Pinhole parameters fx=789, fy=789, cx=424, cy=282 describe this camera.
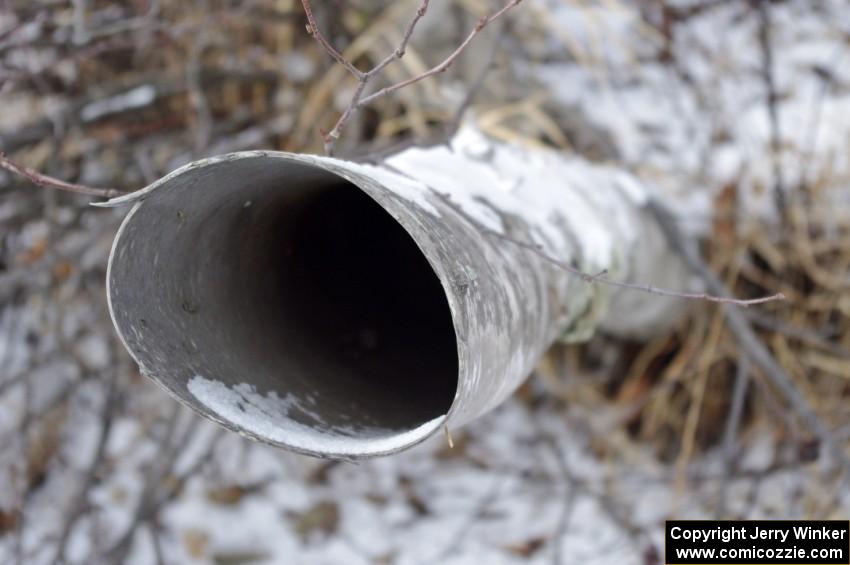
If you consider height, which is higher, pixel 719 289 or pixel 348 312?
pixel 719 289

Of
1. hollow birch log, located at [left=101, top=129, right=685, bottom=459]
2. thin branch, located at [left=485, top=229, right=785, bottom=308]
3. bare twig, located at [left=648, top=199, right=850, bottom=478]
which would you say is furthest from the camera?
bare twig, located at [left=648, top=199, right=850, bottom=478]

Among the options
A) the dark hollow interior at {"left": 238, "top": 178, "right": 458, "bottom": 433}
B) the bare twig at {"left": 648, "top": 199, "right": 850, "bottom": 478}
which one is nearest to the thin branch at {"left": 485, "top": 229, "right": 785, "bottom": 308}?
the dark hollow interior at {"left": 238, "top": 178, "right": 458, "bottom": 433}

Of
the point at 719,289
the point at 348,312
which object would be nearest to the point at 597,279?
the point at 348,312

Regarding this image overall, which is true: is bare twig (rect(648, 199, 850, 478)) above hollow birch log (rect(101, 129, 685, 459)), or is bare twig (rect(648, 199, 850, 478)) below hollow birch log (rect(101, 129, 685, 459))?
above

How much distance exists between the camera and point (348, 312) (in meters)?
1.23

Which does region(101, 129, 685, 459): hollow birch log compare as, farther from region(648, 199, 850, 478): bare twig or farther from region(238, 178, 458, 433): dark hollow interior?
region(648, 199, 850, 478): bare twig

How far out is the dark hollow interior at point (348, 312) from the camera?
36.8 inches

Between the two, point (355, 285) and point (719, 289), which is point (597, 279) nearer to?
point (355, 285)

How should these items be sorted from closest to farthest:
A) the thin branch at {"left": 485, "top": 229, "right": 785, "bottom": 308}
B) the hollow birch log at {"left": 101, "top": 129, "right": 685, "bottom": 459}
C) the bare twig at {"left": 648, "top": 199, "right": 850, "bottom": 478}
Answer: the hollow birch log at {"left": 101, "top": 129, "right": 685, "bottom": 459} < the thin branch at {"left": 485, "top": 229, "right": 785, "bottom": 308} < the bare twig at {"left": 648, "top": 199, "right": 850, "bottom": 478}

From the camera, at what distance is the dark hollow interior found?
0.93 metres

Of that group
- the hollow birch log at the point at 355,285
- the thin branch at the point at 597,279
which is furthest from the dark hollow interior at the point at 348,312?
the thin branch at the point at 597,279

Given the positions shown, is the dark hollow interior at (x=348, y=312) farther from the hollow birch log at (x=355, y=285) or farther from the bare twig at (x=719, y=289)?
the bare twig at (x=719, y=289)

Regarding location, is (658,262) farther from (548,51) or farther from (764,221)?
(548,51)

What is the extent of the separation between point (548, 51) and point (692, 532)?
1744mm
